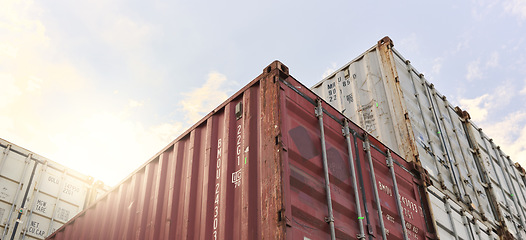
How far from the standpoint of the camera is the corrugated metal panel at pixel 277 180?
14.4 feet

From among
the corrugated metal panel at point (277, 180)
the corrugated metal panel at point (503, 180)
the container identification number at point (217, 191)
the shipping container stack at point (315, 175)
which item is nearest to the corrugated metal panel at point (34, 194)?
the shipping container stack at point (315, 175)

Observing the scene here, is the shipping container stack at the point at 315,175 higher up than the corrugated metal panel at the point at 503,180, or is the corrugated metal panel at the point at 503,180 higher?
the corrugated metal panel at the point at 503,180

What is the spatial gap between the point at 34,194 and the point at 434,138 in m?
9.26

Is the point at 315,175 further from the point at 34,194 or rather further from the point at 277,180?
the point at 34,194

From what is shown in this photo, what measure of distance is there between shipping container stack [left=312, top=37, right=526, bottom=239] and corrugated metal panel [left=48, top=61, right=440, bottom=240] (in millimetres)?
869

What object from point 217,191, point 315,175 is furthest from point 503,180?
point 217,191

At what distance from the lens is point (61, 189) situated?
36.1ft

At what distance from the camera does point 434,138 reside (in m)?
8.29

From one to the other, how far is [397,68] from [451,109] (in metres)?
2.37

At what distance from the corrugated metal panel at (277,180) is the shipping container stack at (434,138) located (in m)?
0.87

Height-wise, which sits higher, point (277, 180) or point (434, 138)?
point (434, 138)

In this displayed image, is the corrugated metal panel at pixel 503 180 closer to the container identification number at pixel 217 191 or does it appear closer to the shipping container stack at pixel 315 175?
the shipping container stack at pixel 315 175

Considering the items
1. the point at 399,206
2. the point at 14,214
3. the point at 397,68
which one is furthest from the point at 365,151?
the point at 14,214

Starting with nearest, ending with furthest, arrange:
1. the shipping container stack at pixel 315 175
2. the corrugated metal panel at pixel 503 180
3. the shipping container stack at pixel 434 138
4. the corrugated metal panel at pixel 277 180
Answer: the corrugated metal panel at pixel 277 180 < the shipping container stack at pixel 315 175 < the shipping container stack at pixel 434 138 < the corrugated metal panel at pixel 503 180
